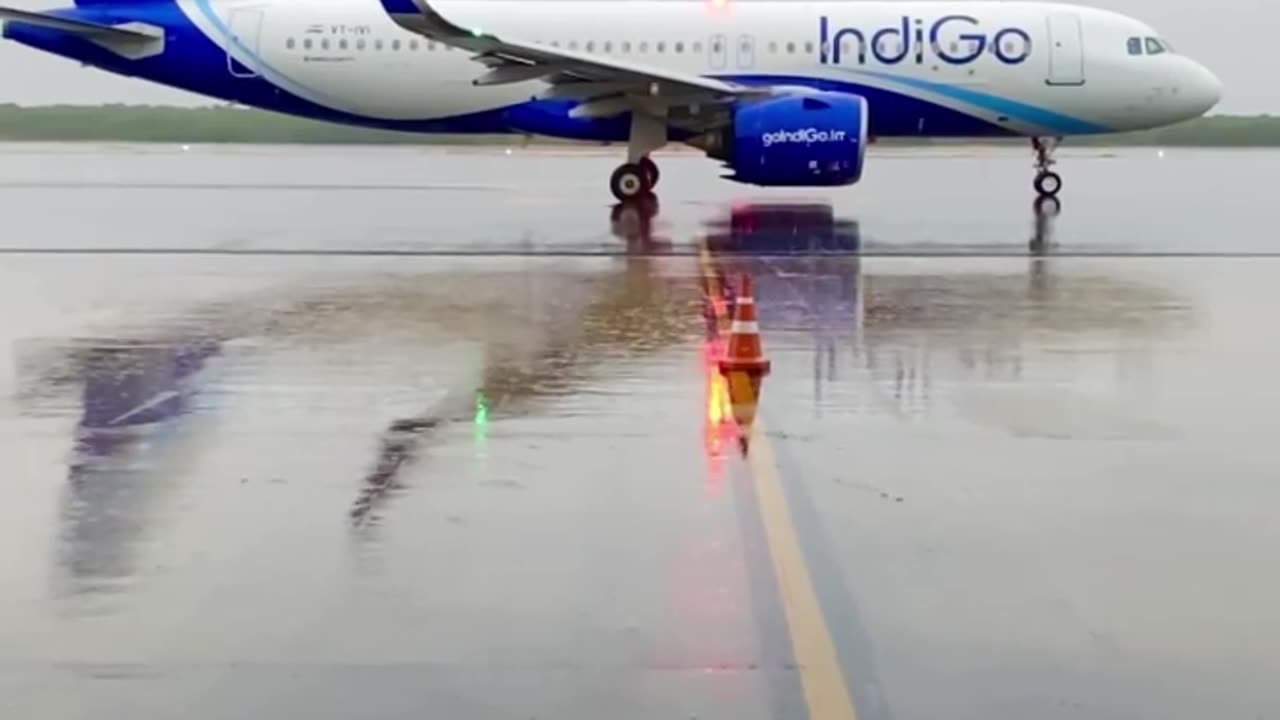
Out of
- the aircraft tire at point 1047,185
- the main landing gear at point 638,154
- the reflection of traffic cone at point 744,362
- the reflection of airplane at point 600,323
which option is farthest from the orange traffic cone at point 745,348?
the aircraft tire at point 1047,185

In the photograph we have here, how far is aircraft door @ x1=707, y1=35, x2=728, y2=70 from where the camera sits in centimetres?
2359

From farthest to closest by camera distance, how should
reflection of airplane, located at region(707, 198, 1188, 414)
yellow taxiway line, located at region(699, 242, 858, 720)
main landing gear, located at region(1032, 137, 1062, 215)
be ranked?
main landing gear, located at region(1032, 137, 1062, 215)
reflection of airplane, located at region(707, 198, 1188, 414)
yellow taxiway line, located at region(699, 242, 858, 720)

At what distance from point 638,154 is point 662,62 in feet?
4.56

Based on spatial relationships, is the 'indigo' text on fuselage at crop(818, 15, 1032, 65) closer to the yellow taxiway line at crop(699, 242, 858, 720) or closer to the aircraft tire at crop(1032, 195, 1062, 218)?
the aircraft tire at crop(1032, 195, 1062, 218)

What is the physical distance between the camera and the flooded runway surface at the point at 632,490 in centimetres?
455

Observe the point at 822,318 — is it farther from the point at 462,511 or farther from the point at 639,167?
the point at 639,167

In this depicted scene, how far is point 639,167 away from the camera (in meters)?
23.6

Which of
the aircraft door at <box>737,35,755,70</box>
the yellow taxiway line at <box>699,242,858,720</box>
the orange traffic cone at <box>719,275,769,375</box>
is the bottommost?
the yellow taxiway line at <box>699,242,858,720</box>

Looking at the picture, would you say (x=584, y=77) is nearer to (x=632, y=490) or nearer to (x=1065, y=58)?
(x=1065, y=58)

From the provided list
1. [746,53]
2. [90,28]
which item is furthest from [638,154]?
[90,28]

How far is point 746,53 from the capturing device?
2348 cm

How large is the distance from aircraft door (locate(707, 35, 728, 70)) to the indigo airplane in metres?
0.02

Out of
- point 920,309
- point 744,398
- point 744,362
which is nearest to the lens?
point 744,398

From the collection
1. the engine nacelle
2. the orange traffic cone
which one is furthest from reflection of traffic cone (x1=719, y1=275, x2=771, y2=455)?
the engine nacelle
